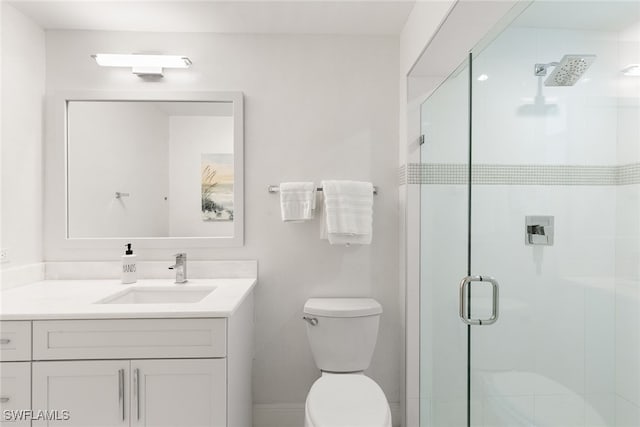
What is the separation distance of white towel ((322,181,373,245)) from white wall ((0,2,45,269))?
1521 mm

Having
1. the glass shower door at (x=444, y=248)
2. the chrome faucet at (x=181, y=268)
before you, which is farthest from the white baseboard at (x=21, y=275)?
the glass shower door at (x=444, y=248)

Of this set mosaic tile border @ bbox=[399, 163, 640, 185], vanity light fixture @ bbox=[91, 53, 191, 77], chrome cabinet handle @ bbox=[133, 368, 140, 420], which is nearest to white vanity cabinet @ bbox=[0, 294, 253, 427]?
chrome cabinet handle @ bbox=[133, 368, 140, 420]

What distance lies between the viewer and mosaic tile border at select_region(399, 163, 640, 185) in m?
1.03

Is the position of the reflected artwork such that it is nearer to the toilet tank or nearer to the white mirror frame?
the white mirror frame

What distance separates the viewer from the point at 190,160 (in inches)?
83.7

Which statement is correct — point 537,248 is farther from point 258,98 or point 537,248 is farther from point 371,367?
point 258,98

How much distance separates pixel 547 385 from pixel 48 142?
253 cm

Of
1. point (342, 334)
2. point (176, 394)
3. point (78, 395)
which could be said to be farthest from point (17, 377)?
point (342, 334)

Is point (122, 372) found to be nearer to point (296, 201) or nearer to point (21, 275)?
point (21, 275)

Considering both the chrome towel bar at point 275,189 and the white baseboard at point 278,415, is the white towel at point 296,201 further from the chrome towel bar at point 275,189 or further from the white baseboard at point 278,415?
the white baseboard at point 278,415

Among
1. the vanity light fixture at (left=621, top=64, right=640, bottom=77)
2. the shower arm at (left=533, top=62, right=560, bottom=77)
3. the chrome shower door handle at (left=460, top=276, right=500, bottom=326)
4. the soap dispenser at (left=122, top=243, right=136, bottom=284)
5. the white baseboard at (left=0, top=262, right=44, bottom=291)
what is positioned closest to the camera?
the vanity light fixture at (left=621, top=64, right=640, bottom=77)

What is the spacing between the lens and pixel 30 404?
1.42 metres

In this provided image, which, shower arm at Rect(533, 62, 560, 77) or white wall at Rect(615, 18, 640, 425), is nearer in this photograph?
white wall at Rect(615, 18, 640, 425)

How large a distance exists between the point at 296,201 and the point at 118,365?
1.07m
